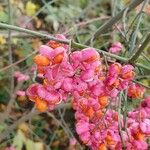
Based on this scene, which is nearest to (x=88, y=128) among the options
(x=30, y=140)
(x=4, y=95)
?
(x=30, y=140)

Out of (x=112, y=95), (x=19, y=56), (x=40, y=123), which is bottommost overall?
(x=40, y=123)

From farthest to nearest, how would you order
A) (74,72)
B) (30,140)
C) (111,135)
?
(30,140) < (111,135) < (74,72)

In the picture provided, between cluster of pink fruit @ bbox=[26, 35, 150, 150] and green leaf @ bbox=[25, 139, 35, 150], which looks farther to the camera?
green leaf @ bbox=[25, 139, 35, 150]

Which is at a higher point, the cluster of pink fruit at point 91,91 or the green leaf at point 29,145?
the cluster of pink fruit at point 91,91

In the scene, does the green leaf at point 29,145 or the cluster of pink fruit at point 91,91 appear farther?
the green leaf at point 29,145

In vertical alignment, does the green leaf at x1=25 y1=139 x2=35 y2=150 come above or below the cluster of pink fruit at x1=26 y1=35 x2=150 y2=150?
below

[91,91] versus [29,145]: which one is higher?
[91,91]

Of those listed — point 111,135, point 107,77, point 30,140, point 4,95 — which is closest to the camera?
point 107,77

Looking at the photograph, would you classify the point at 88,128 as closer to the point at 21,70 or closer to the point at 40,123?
the point at 21,70
